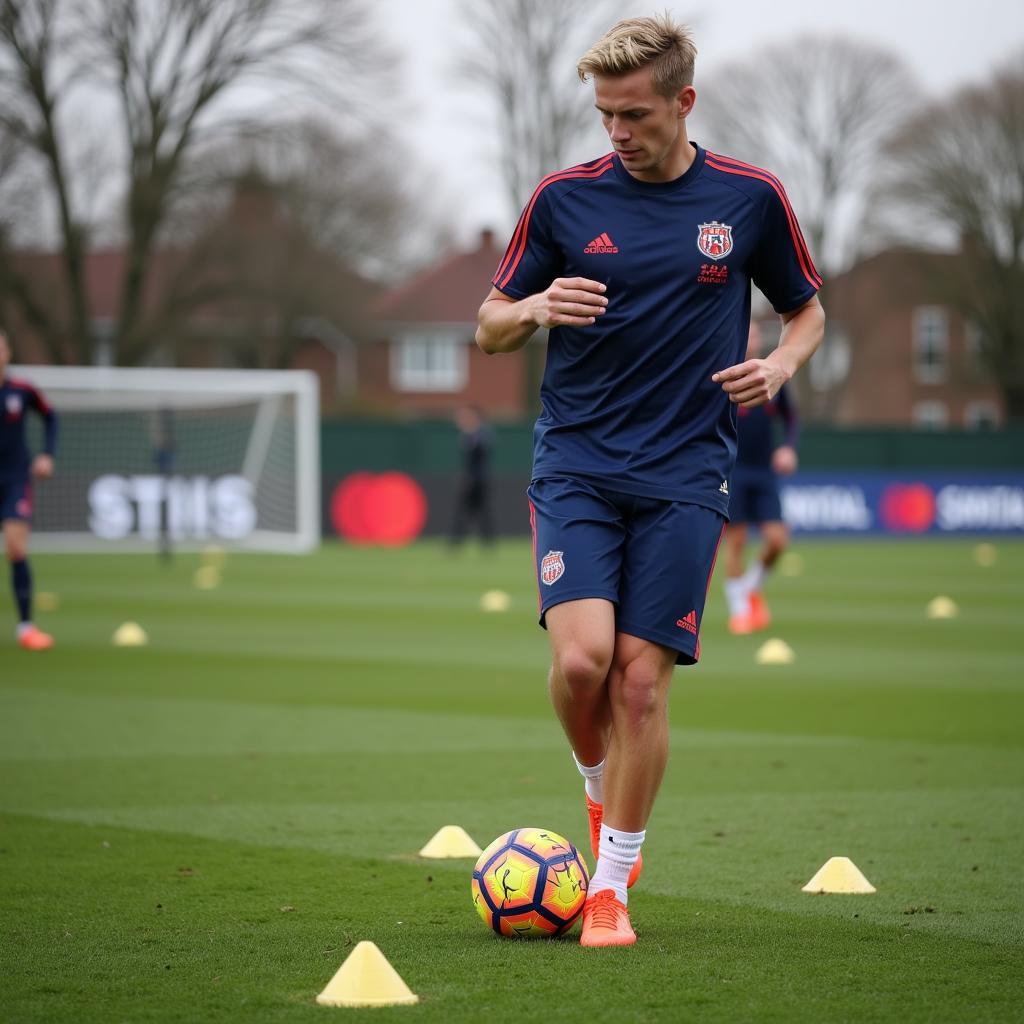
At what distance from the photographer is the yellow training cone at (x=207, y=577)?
21.0 metres

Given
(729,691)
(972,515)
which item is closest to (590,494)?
(729,691)

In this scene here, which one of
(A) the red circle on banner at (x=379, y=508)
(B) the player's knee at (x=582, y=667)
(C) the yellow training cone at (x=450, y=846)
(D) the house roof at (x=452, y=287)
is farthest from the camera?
(D) the house roof at (x=452, y=287)

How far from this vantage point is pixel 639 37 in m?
4.76

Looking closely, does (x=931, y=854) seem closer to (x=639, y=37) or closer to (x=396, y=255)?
(x=639, y=37)

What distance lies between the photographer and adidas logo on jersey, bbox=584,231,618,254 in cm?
492

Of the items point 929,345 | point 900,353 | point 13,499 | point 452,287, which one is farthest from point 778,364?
point 929,345

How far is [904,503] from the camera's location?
115ft

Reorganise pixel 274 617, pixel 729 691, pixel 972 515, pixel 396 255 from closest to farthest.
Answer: pixel 729 691
pixel 274 617
pixel 972 515
pixel 396 255

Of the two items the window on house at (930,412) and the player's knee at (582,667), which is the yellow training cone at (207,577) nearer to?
the player's knee at (582,667)

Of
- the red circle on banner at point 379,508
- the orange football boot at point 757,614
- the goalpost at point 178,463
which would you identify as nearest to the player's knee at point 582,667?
the orange football boot at point 757,614

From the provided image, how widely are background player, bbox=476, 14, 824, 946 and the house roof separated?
6077cm

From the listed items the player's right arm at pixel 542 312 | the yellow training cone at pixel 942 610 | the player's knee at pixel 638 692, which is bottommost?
the yellow training cone at pixel 942 610

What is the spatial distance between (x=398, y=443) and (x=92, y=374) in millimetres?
7116

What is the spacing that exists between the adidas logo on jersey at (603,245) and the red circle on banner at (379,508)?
27110mm
